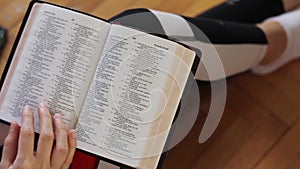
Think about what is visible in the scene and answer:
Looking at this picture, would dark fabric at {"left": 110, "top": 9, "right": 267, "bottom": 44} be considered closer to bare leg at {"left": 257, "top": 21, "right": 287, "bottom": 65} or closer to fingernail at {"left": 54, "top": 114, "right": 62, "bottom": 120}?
bare leg at {"left": 257, "top": 21, "right": 287, "bottom": 65}

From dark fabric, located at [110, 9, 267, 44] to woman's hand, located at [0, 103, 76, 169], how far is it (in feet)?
0.63

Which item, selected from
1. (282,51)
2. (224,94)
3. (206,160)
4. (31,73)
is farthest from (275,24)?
(31,73)

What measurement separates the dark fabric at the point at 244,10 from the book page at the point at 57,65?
16.9 inches

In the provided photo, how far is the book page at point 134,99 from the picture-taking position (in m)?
0.62

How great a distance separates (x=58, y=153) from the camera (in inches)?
24.1

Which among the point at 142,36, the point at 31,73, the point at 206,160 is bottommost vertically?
the point at 206,160

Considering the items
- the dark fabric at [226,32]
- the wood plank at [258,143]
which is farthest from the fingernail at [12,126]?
the wood plank at [258,143]

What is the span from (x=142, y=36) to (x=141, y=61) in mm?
35

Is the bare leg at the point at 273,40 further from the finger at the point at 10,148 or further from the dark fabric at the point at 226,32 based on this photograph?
the finger at the point at 10,148

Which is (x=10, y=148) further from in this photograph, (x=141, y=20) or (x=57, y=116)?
(x=141, y=20)

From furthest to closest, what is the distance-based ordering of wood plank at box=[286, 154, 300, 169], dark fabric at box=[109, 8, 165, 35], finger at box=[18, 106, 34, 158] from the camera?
wood plank at box=[286, 154, 300, 169], dark fabric at box=[109, 8, 165, 35], finger at box=[18, 106, 34, 158]

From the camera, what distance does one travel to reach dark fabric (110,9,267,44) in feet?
2.50

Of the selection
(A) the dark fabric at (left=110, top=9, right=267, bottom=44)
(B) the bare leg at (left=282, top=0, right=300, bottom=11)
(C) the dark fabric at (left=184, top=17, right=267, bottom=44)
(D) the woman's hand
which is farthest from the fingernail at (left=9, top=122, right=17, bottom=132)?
(B) the bare leg at (left=282, top=0, right=300, bottom=11)

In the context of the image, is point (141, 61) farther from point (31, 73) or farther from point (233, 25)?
point (233, 25)
